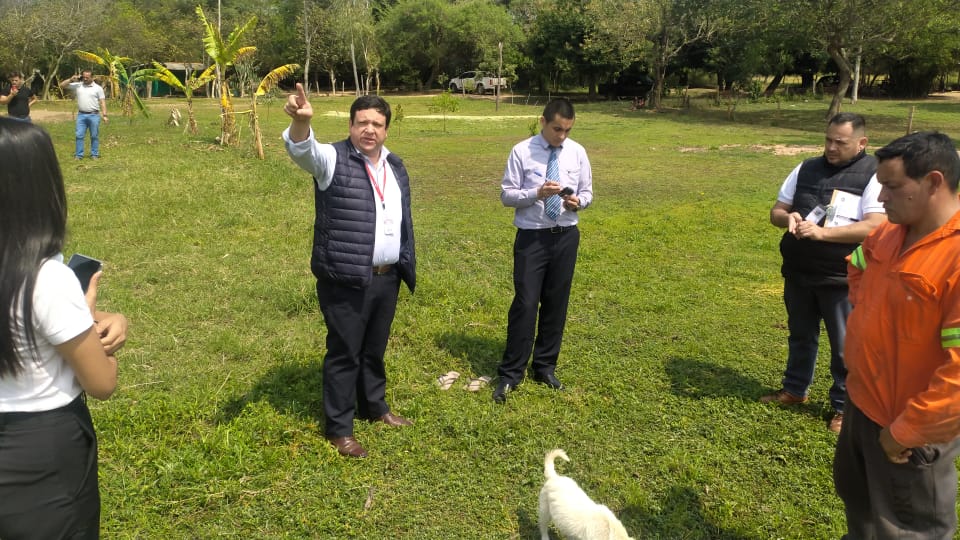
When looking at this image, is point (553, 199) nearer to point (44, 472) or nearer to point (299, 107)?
point (299, 107)

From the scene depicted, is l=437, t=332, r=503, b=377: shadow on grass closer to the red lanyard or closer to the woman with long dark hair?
the red lanyard

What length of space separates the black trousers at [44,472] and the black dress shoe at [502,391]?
2879 mm

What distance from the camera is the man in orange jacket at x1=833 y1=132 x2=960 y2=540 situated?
6.72 feet

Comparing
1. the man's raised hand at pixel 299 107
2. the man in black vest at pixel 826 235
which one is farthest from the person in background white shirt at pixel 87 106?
the man in black vest at pixel 826 235

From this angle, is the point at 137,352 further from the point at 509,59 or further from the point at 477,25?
the point at 477,25

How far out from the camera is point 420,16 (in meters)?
50.5

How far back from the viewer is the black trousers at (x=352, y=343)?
12.0 feet

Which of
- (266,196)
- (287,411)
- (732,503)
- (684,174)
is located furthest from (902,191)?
(684,174)

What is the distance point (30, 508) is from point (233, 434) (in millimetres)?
2022

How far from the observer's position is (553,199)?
436 cm

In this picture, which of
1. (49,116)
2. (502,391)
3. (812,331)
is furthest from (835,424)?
(49,116)

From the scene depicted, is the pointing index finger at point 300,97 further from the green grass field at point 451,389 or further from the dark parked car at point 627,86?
the dark parked car at point 627,86

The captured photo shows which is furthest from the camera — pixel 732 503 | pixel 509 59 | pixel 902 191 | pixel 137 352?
pixel 509 59

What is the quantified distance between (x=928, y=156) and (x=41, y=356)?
9.58 ft
